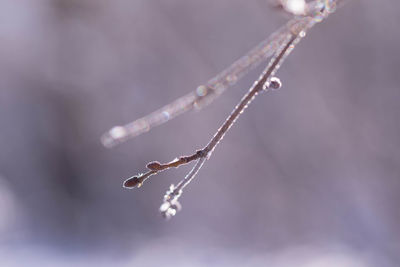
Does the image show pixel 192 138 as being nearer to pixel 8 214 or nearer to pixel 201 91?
pixel 8 214

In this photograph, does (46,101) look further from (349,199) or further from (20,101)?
(349,199)

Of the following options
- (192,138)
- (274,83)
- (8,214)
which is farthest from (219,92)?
(8,214)

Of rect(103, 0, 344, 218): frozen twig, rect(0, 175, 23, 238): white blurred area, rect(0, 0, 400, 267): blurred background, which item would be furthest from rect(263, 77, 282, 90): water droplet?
rect(0, 175, 23, 238): white blurred area

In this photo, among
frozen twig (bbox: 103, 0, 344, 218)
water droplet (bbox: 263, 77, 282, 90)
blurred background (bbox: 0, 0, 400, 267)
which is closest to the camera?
frozen twig (bbox: 103, 0, 344, 218)

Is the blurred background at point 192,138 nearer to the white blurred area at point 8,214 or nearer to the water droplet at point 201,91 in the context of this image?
the white blurred area at point 8,214

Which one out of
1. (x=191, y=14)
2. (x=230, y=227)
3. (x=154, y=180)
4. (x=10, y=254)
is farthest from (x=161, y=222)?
(x=191, y=14)

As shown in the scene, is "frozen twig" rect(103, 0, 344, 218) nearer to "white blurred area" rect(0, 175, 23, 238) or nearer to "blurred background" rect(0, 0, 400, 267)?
"blurred background" rect(0, 0, 400, 267)

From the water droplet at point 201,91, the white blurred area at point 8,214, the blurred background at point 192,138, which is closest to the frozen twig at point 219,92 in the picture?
the water droplet at point 201,91

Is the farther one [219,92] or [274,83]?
[274,83]
